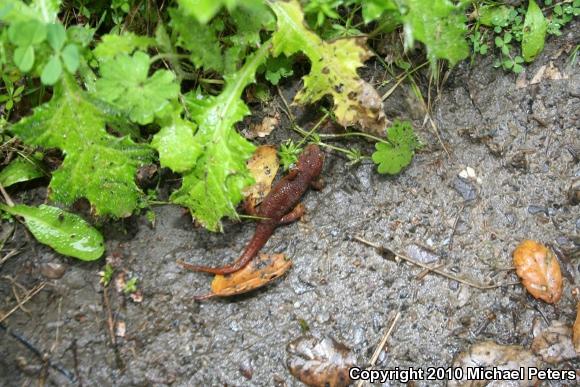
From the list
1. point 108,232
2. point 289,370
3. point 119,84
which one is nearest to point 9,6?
point 119,84

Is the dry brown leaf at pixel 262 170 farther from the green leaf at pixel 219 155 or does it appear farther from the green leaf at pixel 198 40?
the green leaf at pixel 198 40

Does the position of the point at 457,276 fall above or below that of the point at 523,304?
above

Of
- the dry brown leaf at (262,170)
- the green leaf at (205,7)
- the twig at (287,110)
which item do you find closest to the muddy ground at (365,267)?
the dry brown leaf at (262,170)

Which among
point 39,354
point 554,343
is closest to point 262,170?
point 39,354

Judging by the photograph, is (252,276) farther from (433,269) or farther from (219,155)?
(433,269)

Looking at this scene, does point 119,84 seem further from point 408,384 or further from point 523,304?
point 523,304

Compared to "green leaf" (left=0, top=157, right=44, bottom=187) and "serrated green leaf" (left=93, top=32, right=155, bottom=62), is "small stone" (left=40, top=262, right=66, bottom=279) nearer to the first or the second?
"green leaf" (left=0, top=157, right=44, bottom=187)
